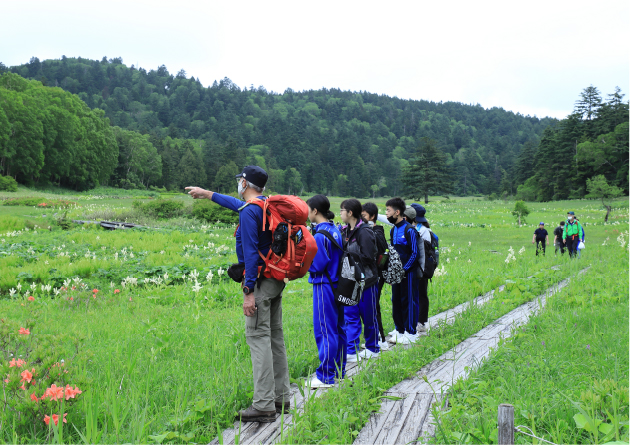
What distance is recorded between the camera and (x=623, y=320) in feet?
20.6

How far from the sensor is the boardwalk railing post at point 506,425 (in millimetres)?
2354

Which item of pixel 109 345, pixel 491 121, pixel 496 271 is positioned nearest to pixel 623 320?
pixel 496 271

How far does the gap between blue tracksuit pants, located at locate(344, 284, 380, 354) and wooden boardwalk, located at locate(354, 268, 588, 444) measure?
0.88 metres

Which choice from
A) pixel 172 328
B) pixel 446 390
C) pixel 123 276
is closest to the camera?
pixel 446 390

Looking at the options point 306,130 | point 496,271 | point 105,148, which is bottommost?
point 496,271

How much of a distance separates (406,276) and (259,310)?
309 cm

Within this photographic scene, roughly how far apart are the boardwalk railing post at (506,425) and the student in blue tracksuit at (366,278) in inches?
92.0

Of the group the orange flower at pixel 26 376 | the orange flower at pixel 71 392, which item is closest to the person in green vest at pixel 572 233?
the orange flower at pixel 71 392

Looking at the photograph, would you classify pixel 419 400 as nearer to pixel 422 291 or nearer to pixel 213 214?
pixel 422 291

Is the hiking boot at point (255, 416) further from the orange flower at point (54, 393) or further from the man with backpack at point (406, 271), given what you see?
the man with backpack at point (406, 271)

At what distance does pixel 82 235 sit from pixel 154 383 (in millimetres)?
14422

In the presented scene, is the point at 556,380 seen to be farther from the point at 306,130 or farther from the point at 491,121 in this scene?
the point at 491,121

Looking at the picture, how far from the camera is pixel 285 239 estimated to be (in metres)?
3.82

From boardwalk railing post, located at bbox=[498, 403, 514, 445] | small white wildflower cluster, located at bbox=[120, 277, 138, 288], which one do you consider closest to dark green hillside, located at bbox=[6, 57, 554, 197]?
small white wildflower cluster, located at bbox=[120, 277, 138, 288]
